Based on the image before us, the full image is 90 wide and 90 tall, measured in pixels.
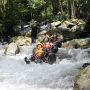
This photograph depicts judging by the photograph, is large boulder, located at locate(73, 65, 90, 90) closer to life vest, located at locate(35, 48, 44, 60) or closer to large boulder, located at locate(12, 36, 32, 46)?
life vest, located at locate(35, 48, 44, 60)

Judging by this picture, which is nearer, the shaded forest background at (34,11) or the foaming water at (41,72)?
the foaming water at (41,72)

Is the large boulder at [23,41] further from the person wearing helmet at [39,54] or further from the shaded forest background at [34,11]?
the person wearing helmet at [39,54]

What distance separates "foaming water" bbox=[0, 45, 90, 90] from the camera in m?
11.9

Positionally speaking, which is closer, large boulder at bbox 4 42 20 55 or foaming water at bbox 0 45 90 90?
foaming water at bbox 0 45 90 90

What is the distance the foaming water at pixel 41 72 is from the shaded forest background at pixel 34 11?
312 inches

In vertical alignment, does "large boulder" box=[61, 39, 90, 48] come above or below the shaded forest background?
above

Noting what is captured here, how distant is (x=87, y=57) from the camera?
60.1ft

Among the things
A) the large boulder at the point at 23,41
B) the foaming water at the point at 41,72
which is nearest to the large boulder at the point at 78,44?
the foaming water at the point at 41,72

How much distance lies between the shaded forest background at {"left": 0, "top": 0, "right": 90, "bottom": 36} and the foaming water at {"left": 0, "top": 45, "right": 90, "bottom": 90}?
26.0ft

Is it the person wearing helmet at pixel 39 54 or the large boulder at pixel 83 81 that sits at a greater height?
the large boulder at pixel 83 81

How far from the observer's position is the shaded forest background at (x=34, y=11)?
28.0 m

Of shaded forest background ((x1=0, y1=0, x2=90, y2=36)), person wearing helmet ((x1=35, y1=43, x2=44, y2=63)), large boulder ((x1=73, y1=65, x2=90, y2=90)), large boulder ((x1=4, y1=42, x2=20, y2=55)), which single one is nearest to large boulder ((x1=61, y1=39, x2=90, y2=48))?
large boulder ((x1=4, y1=42, x2=20, y2=55))

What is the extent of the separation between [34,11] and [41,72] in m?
24.2

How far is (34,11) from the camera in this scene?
3812cm
